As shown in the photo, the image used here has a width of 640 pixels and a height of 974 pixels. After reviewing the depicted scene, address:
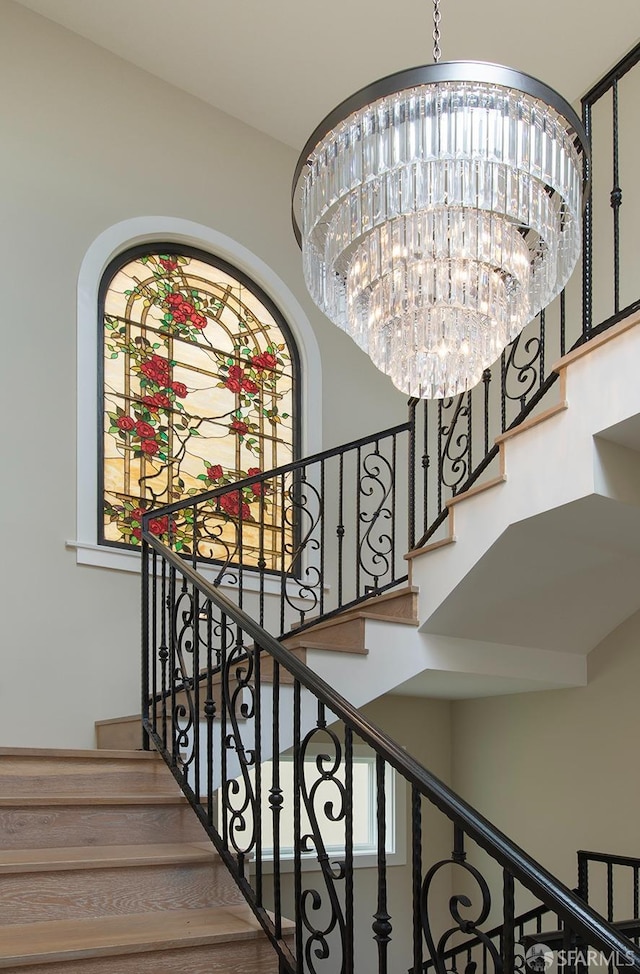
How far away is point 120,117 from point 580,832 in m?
5.12

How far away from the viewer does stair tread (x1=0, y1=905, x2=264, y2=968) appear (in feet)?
7.47

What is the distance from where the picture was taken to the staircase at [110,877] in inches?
94.2

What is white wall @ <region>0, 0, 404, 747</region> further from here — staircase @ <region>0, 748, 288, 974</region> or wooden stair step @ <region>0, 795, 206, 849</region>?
wooden stair step @ <region>0, 795, 206, 849</region>

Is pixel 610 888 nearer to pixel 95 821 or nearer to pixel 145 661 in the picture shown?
pixel 145 661

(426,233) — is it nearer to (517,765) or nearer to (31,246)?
(31,246)

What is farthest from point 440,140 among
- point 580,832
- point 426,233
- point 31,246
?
point 580,832

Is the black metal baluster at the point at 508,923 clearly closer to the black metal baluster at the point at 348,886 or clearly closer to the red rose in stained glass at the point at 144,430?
the black metal baluster at the point at 348,886

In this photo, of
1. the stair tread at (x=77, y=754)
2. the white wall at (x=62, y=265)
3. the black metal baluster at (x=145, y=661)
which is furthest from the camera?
the white wall at (x=62, y=265)

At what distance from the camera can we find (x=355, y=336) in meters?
2.90

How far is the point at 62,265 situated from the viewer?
5.13 metres

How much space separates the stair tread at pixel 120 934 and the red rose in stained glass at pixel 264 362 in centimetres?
389

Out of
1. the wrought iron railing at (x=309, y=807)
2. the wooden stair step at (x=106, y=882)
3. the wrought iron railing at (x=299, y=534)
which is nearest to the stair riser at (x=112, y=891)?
the wooden stair step at (x=106, y=882)

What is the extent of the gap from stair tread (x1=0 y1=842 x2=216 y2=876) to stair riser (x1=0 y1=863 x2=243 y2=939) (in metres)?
0.02

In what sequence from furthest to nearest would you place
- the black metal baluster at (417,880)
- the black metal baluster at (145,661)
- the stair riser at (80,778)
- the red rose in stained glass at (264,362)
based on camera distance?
the red rose in stained glass at (264,362)
the black metal baluster at (145,661)
the stair riser at (80,778)
the black metal baluster at (417,880)
